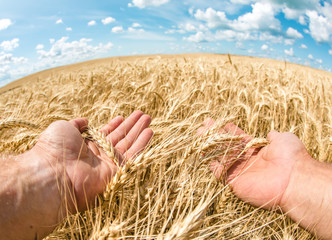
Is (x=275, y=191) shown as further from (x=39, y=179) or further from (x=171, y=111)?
(x=39, y=179)

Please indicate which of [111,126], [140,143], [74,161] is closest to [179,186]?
[140,143]

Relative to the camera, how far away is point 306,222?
1.04 metres

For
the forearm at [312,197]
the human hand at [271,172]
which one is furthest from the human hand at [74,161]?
the forearm at [312,197]

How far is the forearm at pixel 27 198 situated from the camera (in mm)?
844

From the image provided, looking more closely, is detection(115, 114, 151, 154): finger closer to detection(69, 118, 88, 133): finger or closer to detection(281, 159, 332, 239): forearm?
detection(69, 118, 88, 133): finger

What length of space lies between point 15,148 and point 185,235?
131 centimetres

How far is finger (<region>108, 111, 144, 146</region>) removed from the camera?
1.46 meters

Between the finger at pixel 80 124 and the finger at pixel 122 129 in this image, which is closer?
the finger at pixel 80 124

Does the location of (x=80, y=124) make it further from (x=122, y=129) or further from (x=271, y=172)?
(x=271, y=172)

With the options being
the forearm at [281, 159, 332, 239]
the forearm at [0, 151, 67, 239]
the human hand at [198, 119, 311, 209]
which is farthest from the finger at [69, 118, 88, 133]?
the forearm at [281, 159, 332, 239]

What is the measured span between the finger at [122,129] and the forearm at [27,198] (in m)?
0.50

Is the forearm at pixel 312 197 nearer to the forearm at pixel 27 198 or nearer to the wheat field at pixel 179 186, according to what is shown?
the wheat field at pixel 179 186

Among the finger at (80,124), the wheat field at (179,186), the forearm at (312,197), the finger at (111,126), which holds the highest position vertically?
the finger at (80,124)

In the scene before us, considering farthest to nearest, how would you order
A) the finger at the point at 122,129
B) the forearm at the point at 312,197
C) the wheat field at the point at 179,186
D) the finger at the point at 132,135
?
the finger at the point at 122,129, the finger at the point at 132,135, the forearm at the point at 312,197, the wheat field at the point at 179,186
